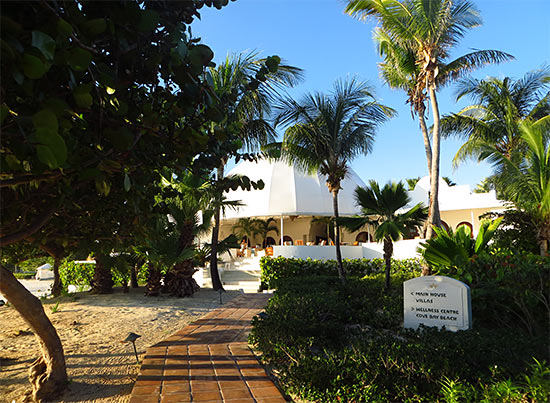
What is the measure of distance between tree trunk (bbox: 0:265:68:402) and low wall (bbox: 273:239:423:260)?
45.0 ft

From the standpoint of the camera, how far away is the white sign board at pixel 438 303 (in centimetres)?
559

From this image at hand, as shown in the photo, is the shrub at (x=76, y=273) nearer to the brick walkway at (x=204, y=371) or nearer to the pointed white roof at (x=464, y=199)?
the brick walkway at (x=204, y=371)

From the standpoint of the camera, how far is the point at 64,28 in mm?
1385

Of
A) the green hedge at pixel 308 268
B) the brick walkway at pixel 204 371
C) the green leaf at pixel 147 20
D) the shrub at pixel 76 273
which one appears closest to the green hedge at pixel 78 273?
the shrub at pixel 76 273

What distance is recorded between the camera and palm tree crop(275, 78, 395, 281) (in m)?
11.6

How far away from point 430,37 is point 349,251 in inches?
434

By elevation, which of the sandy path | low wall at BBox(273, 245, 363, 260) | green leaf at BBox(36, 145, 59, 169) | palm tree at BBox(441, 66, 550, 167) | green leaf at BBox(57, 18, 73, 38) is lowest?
the sandy path

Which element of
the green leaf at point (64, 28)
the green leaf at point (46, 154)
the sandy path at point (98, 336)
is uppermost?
the green leaf at point (64, 28)

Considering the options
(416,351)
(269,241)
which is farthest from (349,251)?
(416,351)

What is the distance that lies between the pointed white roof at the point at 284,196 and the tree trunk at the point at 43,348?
829 inches

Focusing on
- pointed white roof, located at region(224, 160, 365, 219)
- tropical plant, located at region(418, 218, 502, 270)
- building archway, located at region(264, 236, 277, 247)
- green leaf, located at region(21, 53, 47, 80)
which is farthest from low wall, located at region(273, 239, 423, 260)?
green leaf, located at region(21, 53, 47, 80)

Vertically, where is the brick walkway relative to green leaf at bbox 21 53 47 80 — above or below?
below

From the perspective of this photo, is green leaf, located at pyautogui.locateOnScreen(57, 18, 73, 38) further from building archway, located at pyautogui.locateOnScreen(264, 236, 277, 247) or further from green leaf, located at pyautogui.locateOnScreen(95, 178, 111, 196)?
building archway, located at pyautogui.locateOnScreen(264, 236, 277, 247)

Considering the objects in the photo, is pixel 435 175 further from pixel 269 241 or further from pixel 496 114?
pixel 269 241
